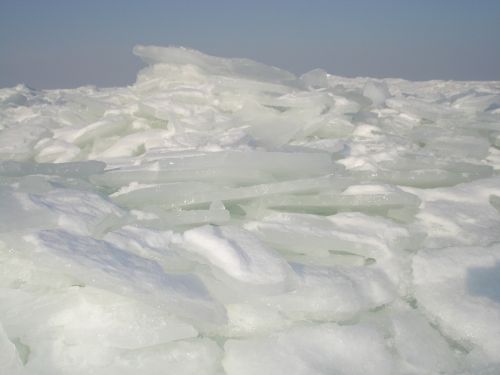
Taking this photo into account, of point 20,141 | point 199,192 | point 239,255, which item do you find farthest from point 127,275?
point 20,141

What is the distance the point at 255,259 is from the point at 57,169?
5.07ft

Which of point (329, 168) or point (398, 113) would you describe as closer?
point (329, 168)

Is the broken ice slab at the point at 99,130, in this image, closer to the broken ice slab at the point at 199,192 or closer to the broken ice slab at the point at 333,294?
the broken ice slab at the point at 199,192

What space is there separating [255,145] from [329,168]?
0.67 meters

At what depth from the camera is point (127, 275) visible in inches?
53.6

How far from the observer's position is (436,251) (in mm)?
1747

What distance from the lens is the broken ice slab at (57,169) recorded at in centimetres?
252

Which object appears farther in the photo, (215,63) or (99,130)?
(215,63)

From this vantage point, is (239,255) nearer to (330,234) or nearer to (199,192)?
(330,234)

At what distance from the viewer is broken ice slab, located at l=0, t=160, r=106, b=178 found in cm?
252

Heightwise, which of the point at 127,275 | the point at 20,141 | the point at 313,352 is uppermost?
the point at 127,275

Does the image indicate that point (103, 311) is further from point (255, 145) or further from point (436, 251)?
point (255, 145)

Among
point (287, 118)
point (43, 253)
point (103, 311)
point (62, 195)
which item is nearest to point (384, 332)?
point (103, 311)

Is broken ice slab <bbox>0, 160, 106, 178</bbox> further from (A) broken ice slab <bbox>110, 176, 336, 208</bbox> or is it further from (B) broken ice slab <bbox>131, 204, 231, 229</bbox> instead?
(B) broken ice slab <bbox>131, 204, 231, 229</bbox>
